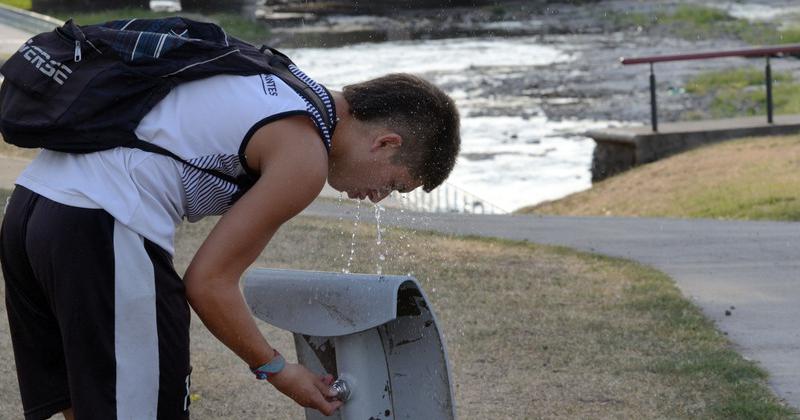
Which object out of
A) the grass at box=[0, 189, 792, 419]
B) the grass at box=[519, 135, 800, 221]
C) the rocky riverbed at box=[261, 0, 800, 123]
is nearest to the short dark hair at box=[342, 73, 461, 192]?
A: the grass at box=[0, 189, 792, 419]

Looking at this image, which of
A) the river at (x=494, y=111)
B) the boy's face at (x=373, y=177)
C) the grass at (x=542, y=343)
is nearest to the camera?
the boy's face at (x=373, y=177)

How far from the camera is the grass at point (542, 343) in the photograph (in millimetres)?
4582

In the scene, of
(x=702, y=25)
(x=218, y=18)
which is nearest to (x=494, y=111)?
(x=218, y=18)

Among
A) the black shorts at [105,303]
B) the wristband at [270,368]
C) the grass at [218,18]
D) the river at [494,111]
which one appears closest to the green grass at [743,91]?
the river at [494,111]

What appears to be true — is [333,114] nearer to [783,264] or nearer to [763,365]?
[763,365]

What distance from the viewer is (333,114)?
2.59 metres

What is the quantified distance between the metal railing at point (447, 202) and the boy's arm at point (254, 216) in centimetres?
789

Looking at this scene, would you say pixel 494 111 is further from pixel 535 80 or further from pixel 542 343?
pixel 542 343

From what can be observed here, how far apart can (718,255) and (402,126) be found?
5.16 m

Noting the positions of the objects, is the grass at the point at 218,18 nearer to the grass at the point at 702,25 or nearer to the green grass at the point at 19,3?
the green grass at the point at 19,3

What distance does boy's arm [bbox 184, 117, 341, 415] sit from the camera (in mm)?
2422

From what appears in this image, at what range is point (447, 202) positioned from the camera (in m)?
11.7

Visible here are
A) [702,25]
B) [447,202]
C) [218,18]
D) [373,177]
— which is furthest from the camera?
[702,25]

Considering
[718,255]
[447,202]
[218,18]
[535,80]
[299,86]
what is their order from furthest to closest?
[218,18], [535,80], [447,202], [718,255], [299,86]
